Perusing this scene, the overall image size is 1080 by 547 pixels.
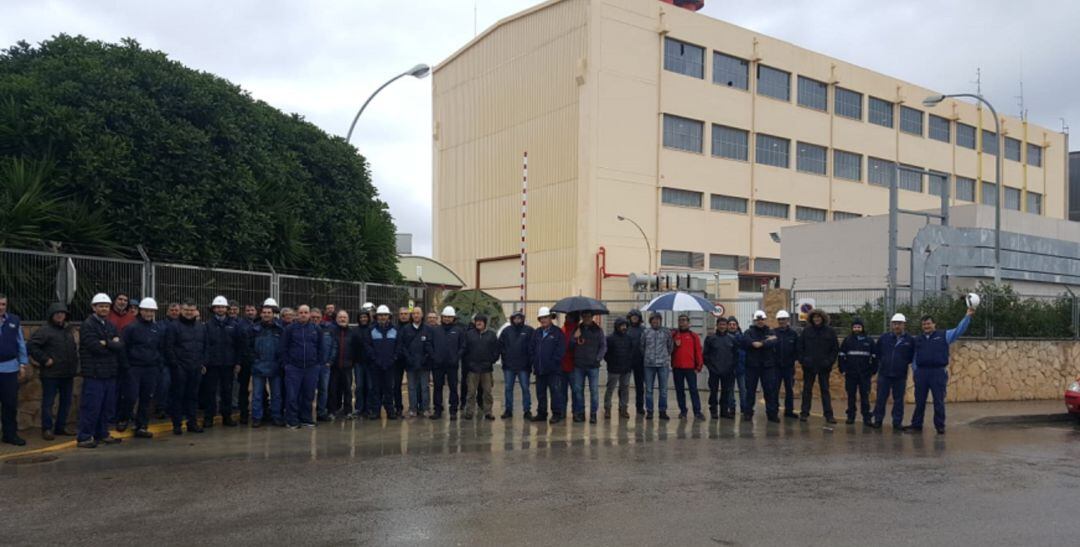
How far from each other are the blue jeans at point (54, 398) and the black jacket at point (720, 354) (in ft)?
29.8

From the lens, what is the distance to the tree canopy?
12.4 meters

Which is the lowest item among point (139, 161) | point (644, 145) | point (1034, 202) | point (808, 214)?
point (139, 161)

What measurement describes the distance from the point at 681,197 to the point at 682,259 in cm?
265

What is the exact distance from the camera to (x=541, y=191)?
123 feet

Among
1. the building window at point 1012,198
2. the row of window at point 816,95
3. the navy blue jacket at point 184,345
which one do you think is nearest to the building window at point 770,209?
the row of window at point 816,95

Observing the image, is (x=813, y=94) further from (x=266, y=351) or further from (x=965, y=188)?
(x=266, y=351)

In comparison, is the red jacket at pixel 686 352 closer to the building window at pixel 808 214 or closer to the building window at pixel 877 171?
the building window at pixel 808 214

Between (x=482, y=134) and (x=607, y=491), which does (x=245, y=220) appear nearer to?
(x=607, y=491)

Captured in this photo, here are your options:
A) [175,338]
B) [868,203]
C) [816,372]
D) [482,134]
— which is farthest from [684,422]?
[868,203]

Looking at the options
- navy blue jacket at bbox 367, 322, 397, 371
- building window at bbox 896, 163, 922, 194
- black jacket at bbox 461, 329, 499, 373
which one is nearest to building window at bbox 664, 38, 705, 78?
building window at bbox 896, 163, 922, 194

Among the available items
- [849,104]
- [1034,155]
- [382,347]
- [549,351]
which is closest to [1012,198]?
[1034,155]

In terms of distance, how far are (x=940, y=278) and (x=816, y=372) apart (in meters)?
9.04

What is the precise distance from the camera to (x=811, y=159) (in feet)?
139

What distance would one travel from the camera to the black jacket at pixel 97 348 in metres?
10.6
